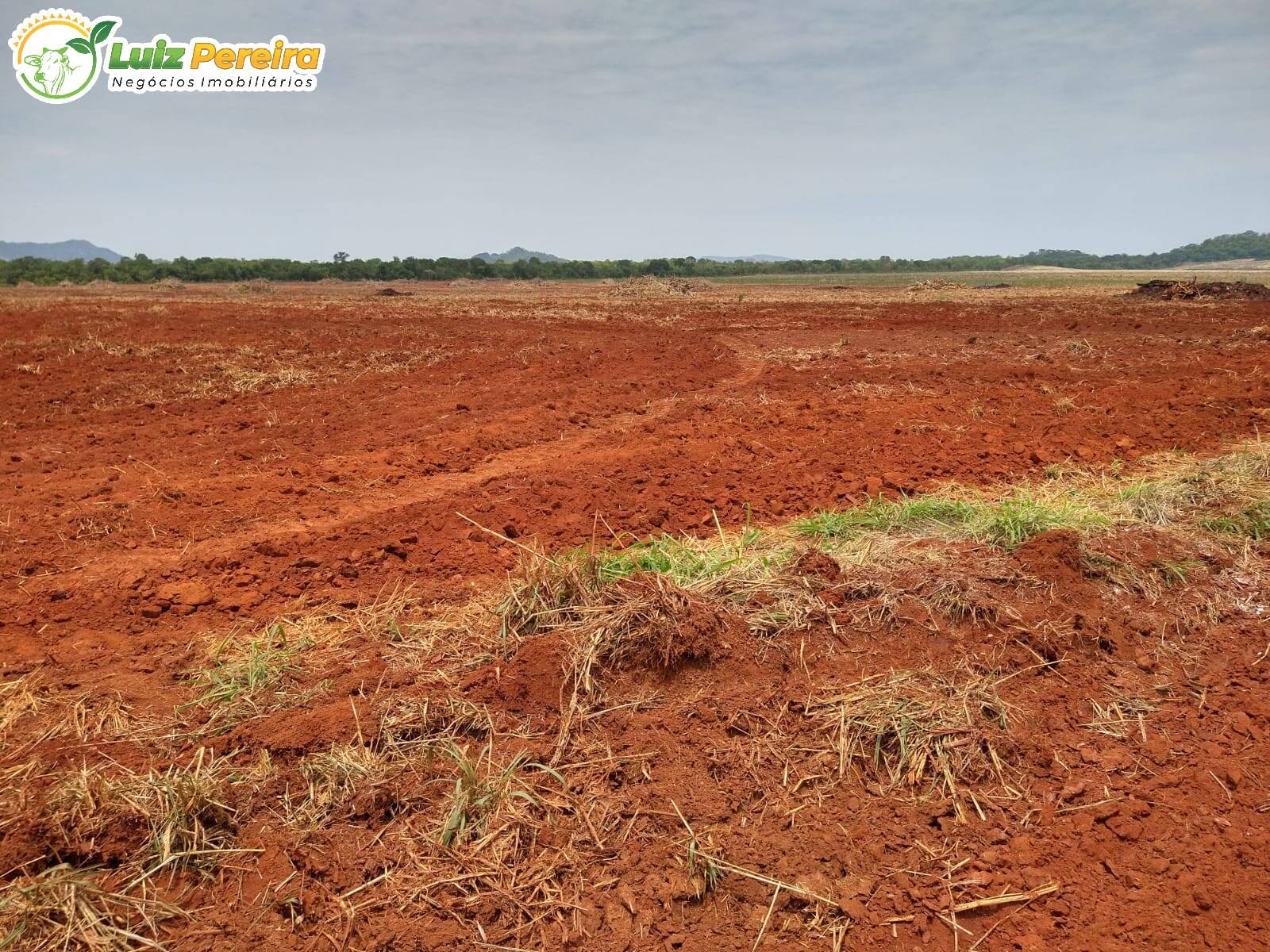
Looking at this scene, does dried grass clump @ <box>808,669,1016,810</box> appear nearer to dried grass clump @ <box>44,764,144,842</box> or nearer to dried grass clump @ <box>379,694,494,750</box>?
dried grass clump @ <box>379,694,494,750</box>

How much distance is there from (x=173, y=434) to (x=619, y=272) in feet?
270

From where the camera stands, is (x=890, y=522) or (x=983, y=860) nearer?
(x=983, y=860)

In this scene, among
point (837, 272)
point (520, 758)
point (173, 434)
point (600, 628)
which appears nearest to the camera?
point (520, 758)

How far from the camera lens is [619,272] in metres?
87.7

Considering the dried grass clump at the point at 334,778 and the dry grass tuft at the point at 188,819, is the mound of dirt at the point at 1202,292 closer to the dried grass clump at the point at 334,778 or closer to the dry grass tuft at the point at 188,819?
the dried grass clump at the point at 334,778

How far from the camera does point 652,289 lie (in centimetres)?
4472

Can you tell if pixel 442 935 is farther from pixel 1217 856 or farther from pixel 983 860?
pixel 1217 856

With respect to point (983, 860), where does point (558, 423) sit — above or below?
above

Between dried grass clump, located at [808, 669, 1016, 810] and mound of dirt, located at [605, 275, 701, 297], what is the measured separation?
126 ft

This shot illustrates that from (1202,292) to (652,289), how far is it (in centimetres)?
2681

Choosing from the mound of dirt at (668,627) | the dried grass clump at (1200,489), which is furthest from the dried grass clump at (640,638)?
the dried grass clump at (1200,489)

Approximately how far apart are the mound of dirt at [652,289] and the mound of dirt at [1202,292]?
22.2 m

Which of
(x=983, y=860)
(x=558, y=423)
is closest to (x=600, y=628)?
(x=983, y=860)

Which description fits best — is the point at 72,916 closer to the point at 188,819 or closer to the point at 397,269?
the point at 188,819
